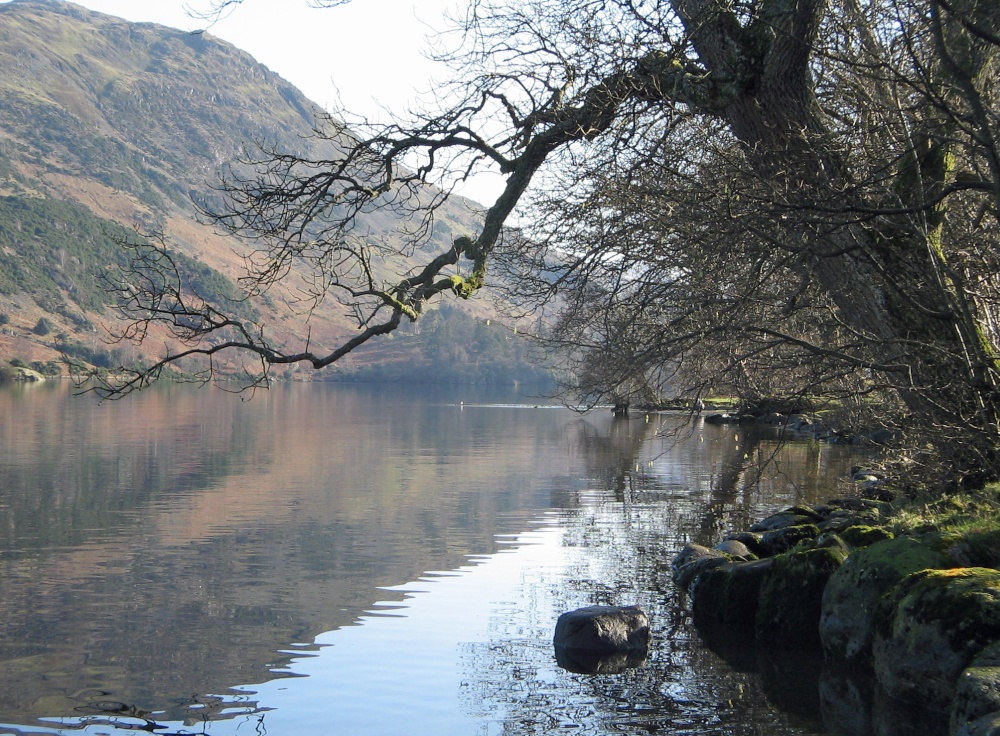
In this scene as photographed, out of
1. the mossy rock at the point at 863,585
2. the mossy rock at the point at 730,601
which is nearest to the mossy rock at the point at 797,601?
the mossy rock at the point at 730,601

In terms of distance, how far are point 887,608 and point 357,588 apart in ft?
26.3

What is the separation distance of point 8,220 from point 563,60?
173m

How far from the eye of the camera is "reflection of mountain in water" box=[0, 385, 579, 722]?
11.5 meters

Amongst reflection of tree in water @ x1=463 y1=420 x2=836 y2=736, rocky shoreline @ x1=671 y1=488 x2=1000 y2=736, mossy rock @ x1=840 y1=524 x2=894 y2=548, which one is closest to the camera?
rocky shoreline @ x1=671 y1=488 x2=1000 y2=736

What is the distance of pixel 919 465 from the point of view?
477 inches

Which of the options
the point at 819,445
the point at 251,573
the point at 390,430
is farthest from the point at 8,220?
the point at 251,573

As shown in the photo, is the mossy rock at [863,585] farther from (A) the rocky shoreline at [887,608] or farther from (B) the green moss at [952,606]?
(B) the green moss at [952,606]

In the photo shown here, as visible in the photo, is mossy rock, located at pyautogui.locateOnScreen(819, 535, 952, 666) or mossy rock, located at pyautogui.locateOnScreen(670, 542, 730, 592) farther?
mossy rock, located at pyautogui.locateOnScreen(670, 542, 730, 592)

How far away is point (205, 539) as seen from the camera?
19.6 m

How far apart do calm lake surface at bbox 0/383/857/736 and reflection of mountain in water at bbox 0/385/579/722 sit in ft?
0.20

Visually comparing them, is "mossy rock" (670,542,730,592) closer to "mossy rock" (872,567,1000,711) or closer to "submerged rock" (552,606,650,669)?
"submerged rock" (552,606,650,669)

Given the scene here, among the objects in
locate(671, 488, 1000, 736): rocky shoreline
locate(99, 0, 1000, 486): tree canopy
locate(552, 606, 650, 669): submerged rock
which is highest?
locate(99, 0, 1000, 486): tree canopy

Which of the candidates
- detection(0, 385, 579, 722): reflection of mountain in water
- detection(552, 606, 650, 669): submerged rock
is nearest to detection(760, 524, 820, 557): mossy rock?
detection(552, 606, 650, 669): submerged rock

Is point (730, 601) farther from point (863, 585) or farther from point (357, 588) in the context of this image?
point (357, 588)
